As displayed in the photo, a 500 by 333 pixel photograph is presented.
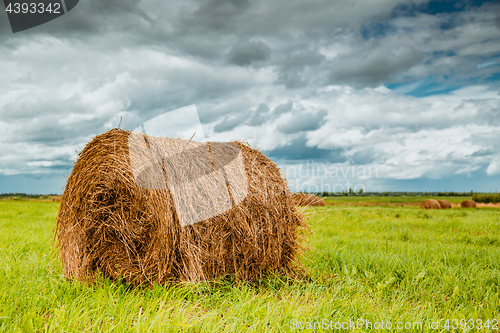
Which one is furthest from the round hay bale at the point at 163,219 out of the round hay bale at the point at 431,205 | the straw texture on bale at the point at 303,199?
the round hay bale at the point at 431,205

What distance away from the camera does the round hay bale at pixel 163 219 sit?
4473mm

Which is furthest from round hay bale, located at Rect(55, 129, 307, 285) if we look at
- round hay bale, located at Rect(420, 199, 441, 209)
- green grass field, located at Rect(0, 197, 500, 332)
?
round hay bale, located at Rect(420, 199, 441, 209)

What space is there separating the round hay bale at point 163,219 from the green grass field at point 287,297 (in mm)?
300

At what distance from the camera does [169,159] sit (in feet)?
15.4

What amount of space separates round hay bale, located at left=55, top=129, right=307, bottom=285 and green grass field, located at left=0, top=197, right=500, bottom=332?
0.30 m

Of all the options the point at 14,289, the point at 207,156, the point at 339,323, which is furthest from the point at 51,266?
the point at 339,323

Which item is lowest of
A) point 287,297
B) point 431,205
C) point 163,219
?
point 431,205

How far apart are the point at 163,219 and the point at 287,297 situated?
197cm

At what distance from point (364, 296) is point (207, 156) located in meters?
3.12

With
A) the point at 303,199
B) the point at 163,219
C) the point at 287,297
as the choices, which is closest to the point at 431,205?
the point at 303,199

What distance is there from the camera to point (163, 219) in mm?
4371

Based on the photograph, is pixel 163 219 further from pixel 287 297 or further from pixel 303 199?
pixel 303 199

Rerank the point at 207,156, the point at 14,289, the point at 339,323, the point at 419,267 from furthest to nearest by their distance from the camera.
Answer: the point at 419,267 → the point at 207,156 → the point at 14,289 → the point at 339,323

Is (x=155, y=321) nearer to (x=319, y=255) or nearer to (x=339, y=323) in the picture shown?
(x=339, y=323)
